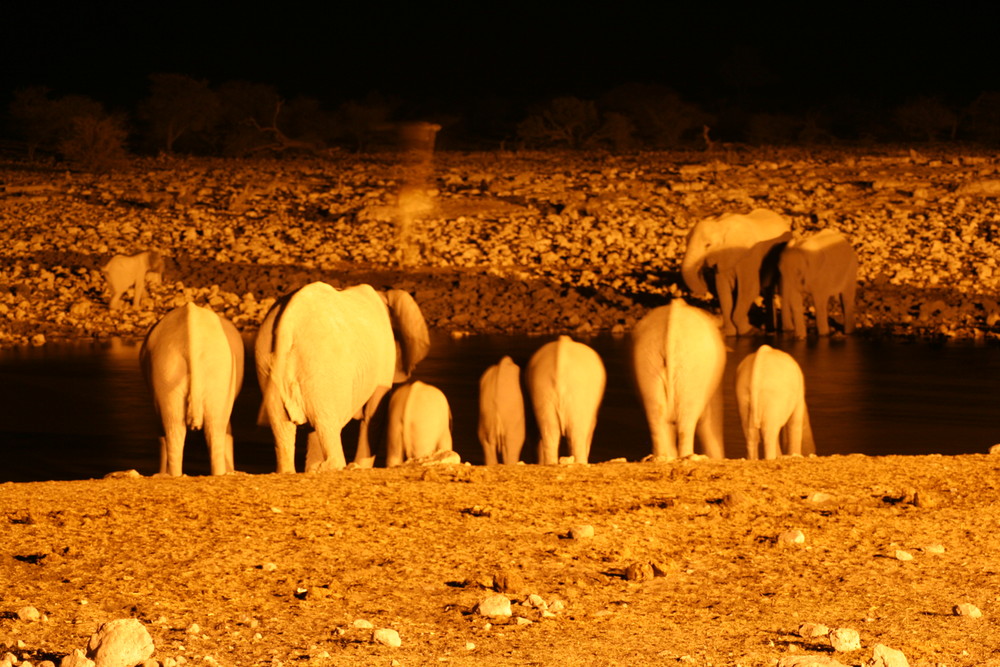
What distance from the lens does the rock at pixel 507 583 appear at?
4.87 meters

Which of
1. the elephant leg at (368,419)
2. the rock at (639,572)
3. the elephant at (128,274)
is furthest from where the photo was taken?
the elephant at (128,274)

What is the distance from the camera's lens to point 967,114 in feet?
120

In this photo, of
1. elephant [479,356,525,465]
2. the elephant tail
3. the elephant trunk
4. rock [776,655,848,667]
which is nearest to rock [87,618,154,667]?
rock [776,655,848,667]

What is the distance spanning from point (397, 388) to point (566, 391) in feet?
2.87

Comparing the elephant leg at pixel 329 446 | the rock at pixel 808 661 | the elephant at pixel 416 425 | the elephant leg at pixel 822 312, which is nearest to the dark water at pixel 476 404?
the elephant leg at pixel 822 312

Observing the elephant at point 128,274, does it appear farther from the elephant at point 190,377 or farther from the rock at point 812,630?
the rock at point 812,630

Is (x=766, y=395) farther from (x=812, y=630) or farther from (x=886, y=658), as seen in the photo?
(x=886, y=658)

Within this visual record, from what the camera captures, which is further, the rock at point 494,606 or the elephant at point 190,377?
the elephant at point 190,377

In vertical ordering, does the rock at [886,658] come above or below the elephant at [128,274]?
below

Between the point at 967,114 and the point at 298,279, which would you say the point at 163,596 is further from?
the point at 967,114

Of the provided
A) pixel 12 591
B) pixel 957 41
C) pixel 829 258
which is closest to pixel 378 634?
pixel 12 591

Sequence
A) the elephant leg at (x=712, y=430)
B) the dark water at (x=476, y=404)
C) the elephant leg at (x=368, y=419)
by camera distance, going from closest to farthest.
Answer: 1. the elephant leg at (x=368, y=419)
2. the elephant leg at (x=712, y=430)
3. the dark water at (x=476, y=404)

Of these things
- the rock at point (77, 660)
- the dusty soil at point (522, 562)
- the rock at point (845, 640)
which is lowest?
the dusty soil at point (522, 562)

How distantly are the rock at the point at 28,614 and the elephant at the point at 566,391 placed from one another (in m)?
3.89
